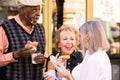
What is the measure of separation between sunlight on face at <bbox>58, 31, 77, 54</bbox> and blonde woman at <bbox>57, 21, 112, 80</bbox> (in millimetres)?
524

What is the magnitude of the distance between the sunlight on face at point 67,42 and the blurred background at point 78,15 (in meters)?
2.16

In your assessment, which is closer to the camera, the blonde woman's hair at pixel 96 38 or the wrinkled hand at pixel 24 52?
the blonde woman's hair at pixel 96 38

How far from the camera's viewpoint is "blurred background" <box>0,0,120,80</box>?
777 cm

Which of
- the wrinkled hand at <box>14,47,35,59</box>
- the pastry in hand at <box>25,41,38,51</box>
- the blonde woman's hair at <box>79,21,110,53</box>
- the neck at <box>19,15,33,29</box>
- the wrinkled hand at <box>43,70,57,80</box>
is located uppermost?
the neck at <box>19,15,33,29</box>

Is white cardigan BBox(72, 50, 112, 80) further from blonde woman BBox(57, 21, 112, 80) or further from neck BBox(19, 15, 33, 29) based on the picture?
neck BBox(19, 15, 33, 29)

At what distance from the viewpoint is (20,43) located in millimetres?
5539

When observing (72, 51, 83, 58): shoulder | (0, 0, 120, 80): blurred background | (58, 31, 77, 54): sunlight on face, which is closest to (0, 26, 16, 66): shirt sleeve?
(58, 31, 77, 54): sunlight on face

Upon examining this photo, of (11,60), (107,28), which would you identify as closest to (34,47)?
(11,60)

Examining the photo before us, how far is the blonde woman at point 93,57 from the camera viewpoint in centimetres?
486

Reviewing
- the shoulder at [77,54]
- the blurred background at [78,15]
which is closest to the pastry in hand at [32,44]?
the shoulder at [77,54]

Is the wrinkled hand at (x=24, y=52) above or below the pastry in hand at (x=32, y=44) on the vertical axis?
below

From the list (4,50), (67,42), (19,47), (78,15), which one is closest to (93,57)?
(67,42)

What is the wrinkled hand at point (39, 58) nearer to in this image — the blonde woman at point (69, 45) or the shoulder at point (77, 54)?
the blonde woman at point (69, 45)

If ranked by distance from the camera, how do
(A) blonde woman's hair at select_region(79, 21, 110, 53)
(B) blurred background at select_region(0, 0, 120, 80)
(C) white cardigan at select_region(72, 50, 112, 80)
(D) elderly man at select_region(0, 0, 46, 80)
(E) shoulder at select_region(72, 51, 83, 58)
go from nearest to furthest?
(C) white cardigan at select_region(72, 50, 112, 80) → (A) blonde woman's hair at select_region(79, 21, 110, 53) → (D) elderly man at select_region(0, 0, 46, 80) → (E) shoulder at select_region(72, 51, 83, 58) → (B) blurred background at select_region(0, 0, 120, 80)
